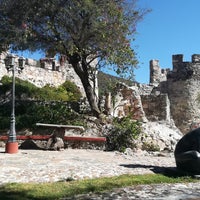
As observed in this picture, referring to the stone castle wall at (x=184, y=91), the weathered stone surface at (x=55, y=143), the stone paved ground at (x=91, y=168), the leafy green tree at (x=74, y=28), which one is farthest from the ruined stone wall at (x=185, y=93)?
the weathered stone surface at (x=55, y=143)

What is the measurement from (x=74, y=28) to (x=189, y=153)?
9.41 m

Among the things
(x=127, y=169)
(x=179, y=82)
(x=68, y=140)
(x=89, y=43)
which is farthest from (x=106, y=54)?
(x=179, y=82)

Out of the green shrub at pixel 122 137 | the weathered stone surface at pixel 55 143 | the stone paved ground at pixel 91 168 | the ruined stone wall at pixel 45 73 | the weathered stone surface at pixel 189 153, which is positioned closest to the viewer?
the stone paved ground at pixel 91 168

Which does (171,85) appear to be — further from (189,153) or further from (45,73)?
(189,153)

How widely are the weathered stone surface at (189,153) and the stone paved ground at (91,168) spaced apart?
2.68ft

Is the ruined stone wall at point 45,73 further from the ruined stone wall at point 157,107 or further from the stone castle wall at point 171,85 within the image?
the ruined stone wall at point 157,107

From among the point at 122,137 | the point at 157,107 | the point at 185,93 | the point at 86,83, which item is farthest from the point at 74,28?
the point at 185,93

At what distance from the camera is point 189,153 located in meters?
10.2

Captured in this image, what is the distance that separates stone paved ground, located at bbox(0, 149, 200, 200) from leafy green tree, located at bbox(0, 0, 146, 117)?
15.3 ft

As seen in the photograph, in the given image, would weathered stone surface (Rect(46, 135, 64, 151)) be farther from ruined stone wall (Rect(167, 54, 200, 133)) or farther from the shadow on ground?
ruined stone wall (Rect(167, 54, 200, 133))

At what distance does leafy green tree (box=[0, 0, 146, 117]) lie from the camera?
17.6 m

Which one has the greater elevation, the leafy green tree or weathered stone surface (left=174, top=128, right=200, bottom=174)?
the leafy green tree

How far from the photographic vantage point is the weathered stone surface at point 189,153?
1018cm

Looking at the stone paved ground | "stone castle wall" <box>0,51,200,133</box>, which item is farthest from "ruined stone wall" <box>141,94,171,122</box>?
the stone paved ground
